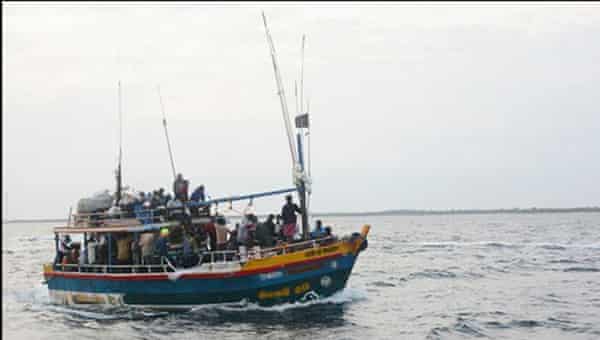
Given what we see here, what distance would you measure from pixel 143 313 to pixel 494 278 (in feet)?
51.3

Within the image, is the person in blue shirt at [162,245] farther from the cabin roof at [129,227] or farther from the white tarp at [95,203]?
Answer: the white tarp at [95,203]

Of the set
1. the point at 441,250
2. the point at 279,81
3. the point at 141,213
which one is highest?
the point at 279,81

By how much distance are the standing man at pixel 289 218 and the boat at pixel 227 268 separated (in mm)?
256

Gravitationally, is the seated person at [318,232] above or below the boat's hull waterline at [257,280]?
above

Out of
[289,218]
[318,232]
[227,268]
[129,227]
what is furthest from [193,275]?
[318,232]

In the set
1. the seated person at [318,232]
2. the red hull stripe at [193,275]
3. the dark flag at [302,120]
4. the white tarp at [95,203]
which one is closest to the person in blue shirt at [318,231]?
the seated person at [318,232]

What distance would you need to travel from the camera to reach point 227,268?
1936 cm

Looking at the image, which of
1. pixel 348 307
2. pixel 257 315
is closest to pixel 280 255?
pixel 257 315

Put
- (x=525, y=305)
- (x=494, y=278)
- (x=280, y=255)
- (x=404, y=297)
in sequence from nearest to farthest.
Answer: (x=280, y=255)
(x=525, y=305)
(x=404, y=297)
(x=494, y=278)

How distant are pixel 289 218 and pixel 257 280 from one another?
84.6 inches

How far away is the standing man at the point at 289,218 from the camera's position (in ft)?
66.7

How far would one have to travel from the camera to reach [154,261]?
67.9ft

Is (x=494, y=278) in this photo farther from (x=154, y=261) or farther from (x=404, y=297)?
(x=154, y=261)

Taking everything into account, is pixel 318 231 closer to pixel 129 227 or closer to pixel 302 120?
pixel 302 120
